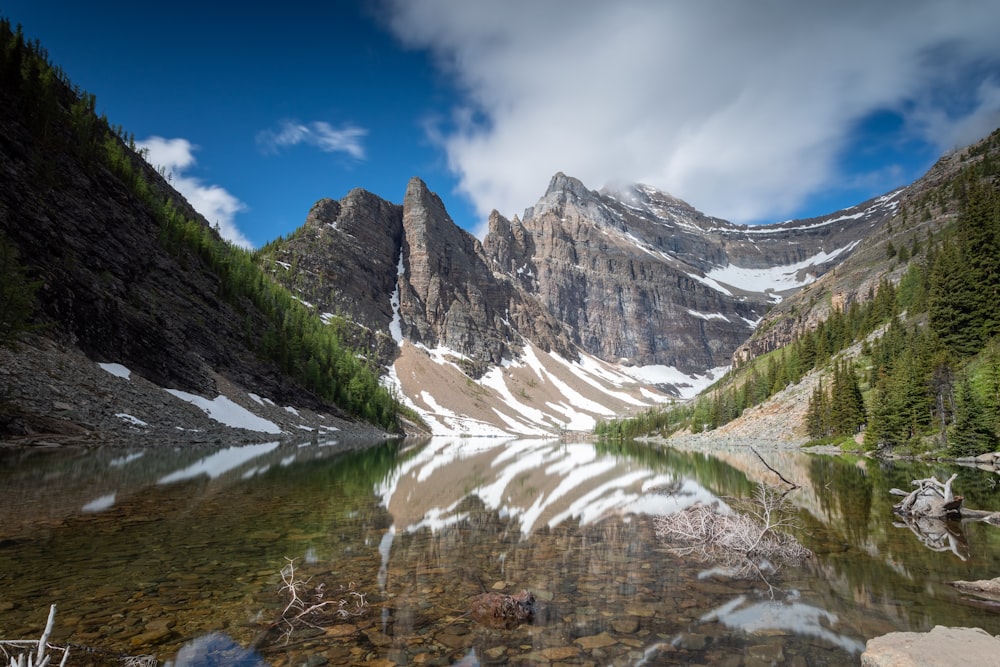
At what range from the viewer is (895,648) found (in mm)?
6004

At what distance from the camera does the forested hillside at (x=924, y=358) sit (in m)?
39.9

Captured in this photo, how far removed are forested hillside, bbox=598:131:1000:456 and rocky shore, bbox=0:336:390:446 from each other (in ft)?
212

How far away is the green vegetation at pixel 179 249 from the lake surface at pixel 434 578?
28806 millimetres

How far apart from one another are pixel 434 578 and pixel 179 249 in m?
91.2

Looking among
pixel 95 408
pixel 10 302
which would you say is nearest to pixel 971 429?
pixel 95 408

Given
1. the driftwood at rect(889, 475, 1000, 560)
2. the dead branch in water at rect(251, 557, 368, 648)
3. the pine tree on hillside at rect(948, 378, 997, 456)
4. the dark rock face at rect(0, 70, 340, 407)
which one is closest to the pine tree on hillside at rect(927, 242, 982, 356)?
the pine tree on hillside at rect(948, 378, 997, 456)

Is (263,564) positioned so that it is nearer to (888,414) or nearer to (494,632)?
(494,632)

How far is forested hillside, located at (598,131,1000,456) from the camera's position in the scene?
39.9 m

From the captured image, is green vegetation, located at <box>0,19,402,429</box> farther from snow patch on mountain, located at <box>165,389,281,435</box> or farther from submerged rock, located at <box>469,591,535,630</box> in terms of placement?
submerged rock, located at <box>469,591,535,630</box>

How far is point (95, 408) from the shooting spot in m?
37.3

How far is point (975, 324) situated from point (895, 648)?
200 feet

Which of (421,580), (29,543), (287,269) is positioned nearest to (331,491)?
(29,543)

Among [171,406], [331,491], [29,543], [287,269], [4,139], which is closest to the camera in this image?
[29,543]

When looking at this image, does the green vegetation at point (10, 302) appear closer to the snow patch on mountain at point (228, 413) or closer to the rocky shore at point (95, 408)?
the rocky shore at point (95, 408)
